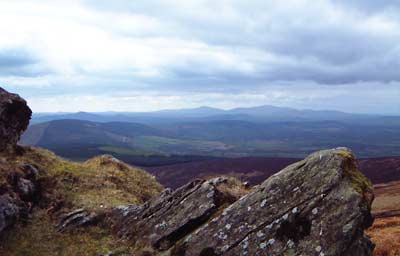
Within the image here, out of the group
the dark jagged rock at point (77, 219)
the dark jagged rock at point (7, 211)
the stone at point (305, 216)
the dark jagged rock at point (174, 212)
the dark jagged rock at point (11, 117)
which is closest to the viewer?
the stone at point (305, 216)

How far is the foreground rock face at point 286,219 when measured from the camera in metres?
19.0

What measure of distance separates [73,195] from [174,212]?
28.0ft

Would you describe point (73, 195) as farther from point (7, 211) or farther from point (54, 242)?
point (7, 211)

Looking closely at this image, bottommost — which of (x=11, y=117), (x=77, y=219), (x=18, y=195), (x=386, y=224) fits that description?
(x=386, y=224)

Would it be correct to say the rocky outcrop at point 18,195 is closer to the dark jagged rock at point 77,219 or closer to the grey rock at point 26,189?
the grey rock at point 26,189

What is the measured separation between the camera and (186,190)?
26078mm

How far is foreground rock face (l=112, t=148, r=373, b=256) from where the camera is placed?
19.0 metres

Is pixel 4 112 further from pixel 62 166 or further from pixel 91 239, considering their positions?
pixel 91 239

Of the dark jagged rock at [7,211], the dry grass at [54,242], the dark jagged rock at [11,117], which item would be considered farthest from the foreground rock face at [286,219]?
the dark jagged rock at [11,117]

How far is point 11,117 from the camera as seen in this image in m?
32.3

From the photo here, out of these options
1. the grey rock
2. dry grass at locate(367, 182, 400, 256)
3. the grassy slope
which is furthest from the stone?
the grey rock

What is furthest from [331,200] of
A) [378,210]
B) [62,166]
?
[378,210]

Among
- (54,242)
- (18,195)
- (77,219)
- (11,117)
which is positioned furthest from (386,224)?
(11,117)

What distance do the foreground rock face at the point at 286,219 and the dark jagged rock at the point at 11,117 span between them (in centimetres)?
1293
